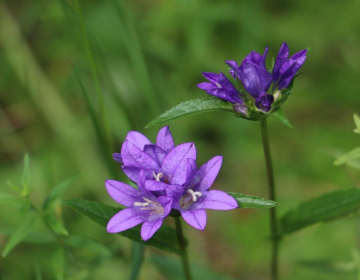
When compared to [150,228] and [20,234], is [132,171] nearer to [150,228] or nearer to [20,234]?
[150,228]

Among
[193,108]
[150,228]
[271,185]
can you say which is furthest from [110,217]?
[271,185]

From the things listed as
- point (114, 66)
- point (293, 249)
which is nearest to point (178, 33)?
point (114, 66)

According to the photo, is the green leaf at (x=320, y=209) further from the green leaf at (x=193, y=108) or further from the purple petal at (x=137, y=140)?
the purple petal at (x=137, y=140)

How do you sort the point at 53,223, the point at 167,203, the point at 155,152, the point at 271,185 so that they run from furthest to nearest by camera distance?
the point at 53,223 → the point at 271,185 → the point at 155,152 → the point at 167,203

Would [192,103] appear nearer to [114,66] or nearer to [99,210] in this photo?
[99,210]

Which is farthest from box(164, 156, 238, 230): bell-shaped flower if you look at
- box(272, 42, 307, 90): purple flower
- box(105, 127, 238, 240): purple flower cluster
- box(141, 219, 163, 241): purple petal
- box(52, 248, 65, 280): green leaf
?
box(52, 248, 65, 280): green leaf
